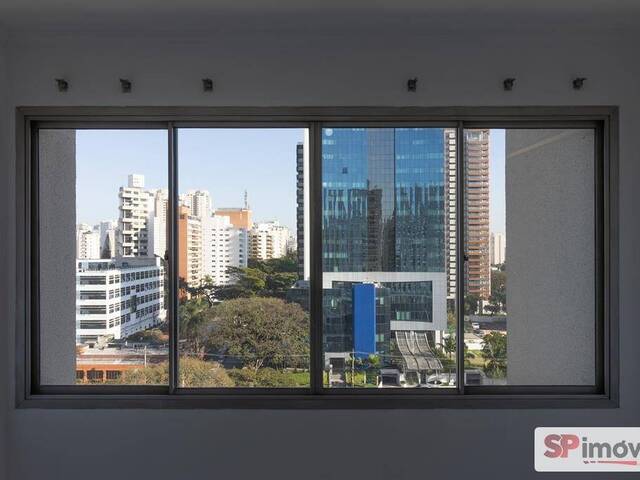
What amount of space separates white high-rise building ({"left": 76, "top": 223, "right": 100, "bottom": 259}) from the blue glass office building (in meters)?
1.35

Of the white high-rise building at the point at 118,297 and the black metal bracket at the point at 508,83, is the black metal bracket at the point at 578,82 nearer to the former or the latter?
the black metal bracket at the point at 508,83

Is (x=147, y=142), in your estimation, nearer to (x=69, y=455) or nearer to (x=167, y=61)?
(x=167, y=61)

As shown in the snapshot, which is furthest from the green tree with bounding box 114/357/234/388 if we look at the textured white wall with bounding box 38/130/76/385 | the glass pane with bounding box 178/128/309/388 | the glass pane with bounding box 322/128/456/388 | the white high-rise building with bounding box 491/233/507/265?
the white high-rise building with bounding box 491/233/507/265

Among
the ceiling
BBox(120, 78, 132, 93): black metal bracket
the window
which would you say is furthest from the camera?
the window

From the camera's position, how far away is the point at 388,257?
265cm

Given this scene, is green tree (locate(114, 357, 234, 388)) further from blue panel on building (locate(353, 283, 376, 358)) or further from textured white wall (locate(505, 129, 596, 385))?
textured white wall (locate(505, 129, 596, 385))

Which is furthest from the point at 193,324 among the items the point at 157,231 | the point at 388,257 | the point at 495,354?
the point at 495,354

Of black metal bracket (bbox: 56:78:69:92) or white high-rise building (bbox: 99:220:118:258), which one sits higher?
black metal bracket (bbox: 56:78:69:92)

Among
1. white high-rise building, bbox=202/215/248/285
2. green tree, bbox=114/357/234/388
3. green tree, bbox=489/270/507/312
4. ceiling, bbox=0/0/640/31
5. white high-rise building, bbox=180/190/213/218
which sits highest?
ceiling, bbox=0/0/640/31

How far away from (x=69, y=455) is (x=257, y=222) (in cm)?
169

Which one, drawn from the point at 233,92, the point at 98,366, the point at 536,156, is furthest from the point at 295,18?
the point at 98,366

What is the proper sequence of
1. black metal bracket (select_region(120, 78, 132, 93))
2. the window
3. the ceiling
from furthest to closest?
1. the window
2. black metal bracket (select_region(120, 78, 132, 93))
3. the ceiling

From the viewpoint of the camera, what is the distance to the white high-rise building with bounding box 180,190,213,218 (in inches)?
105

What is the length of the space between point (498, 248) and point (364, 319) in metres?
0.89
